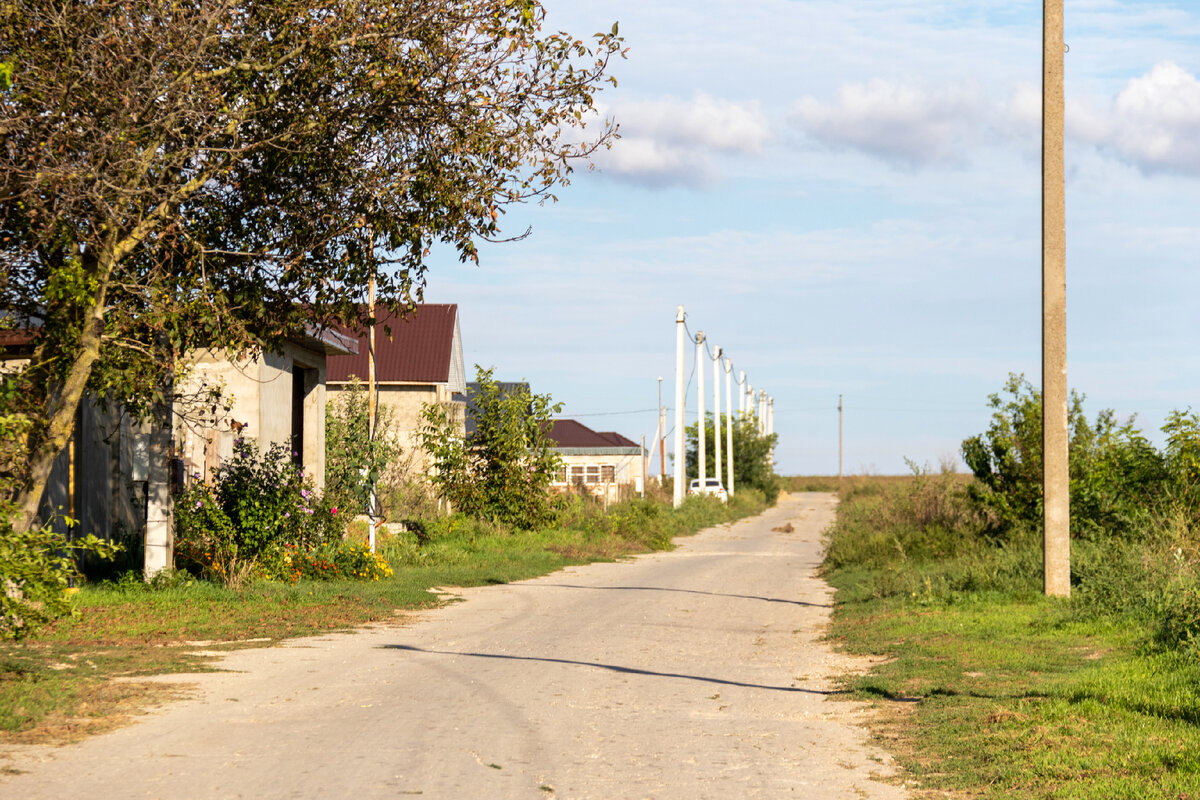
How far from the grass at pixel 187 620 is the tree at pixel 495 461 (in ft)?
2.94

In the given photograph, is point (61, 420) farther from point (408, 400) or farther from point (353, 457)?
point (408, 400)

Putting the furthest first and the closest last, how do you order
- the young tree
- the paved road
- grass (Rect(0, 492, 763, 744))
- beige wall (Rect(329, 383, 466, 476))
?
beige wall (Rect(329, 383, 466, 476)), the young tree, grass (Rect(0, 492, 763, 744)), the paved road

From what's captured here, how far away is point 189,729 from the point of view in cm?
789

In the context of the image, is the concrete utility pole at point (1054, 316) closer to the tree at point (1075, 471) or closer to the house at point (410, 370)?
the tree at point (1075, 471)

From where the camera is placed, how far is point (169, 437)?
1566cm

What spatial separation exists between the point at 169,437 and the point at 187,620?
3.15 meters

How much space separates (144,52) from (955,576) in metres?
12.5

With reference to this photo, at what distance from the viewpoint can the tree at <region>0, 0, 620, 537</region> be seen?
9.73 metres

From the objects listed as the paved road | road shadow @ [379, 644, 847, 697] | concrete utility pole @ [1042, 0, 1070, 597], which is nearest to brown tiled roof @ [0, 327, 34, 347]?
the paved road

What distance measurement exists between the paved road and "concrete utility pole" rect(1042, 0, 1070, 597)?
3.26 meters

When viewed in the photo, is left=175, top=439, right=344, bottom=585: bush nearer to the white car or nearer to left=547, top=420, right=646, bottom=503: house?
the white car

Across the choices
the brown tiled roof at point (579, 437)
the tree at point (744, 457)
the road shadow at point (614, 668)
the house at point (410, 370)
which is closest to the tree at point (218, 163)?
the road shadow at point (614, 668)

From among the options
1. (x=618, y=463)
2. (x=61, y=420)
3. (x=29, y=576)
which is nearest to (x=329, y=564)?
(x=61, y=420)

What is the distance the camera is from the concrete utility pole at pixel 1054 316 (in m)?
14.2
